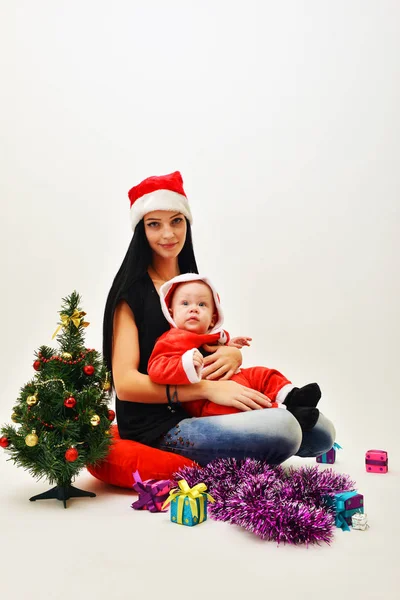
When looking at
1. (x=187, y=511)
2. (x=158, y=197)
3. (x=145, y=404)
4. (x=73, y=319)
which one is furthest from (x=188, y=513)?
(x=158, y=197)

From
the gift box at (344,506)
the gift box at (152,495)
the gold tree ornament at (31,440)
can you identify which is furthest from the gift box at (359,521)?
the gold tree ornament at (31,440)

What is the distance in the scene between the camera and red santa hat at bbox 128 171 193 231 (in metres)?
3.12

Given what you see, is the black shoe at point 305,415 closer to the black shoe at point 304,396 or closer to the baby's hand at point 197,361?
the black shoe at point 304,396

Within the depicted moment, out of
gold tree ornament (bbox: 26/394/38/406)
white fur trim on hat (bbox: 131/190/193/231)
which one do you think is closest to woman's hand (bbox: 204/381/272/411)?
gold tree ornament (bbox: 26/394/38/406)

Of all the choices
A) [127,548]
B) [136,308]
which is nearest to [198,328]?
[136,308]

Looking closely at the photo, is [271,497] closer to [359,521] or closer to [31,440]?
[359,521]

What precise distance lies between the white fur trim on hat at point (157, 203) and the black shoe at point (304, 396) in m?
0.97

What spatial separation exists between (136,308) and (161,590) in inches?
53.9

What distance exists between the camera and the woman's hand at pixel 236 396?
108 inches

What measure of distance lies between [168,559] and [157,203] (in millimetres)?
1600

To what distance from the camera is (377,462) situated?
10.5ft

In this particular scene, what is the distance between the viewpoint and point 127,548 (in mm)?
2127

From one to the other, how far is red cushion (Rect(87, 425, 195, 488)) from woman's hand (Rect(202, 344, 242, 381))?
1.18 feet

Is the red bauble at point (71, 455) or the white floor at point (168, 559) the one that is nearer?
the white floor at point (168, 559)
